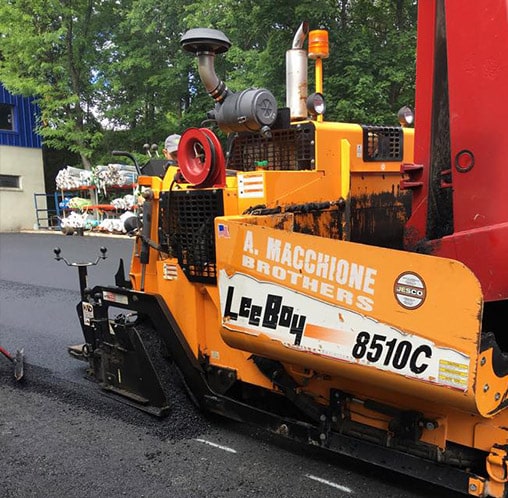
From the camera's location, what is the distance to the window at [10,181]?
73.3 ft

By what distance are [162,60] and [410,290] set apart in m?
17.8

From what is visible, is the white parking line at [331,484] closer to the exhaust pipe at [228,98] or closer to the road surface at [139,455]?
the road surface at [139,455]

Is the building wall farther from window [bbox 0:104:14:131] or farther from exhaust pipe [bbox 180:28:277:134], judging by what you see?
exhaust pipe [bbox 180:28:277:134]

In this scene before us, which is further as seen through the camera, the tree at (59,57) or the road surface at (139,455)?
the tree at (59,57)

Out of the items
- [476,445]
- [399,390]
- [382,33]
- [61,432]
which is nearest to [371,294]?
[399,390]

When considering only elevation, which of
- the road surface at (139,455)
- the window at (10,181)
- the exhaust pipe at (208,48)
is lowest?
the road surface at (139,455)

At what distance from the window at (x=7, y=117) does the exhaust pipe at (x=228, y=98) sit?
22.1 metres

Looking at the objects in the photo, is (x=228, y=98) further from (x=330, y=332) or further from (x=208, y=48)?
Result: (x=330, y=332)

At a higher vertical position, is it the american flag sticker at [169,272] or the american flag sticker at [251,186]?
the american flag sticker at [251,186]

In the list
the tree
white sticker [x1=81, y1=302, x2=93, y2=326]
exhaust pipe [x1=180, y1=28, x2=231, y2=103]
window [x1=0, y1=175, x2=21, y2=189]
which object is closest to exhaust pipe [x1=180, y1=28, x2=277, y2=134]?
exhaust pipe [x1=180, y1=28, x2=231, y2=103]

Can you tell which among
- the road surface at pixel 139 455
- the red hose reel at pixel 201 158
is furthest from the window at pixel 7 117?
the red hose reel at pixel 201 158

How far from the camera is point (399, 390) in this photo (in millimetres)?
2191

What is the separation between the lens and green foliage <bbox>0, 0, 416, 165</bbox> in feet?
39.7

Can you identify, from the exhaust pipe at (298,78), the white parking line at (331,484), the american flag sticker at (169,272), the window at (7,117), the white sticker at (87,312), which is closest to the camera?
the white parking line at (331,484)
